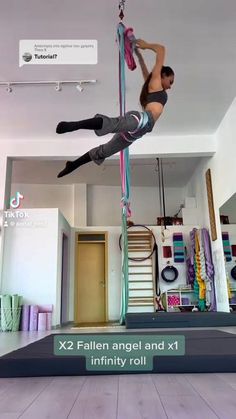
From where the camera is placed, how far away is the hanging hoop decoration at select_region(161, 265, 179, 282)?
9.15m

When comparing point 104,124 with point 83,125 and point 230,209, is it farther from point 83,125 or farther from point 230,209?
point 230,209

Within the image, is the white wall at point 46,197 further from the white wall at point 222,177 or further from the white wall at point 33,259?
the white wall at point 222,177

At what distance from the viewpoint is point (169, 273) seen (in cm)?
925

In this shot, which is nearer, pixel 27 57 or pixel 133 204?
pixel 27 57

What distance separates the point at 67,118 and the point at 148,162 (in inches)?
119

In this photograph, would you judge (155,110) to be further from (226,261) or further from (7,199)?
(226,261)

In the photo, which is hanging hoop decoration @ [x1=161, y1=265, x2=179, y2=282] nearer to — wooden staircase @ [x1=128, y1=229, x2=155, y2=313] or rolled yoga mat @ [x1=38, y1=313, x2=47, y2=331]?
wooden staircase @ [x1=128, y1=229, x2=155, y2=313]

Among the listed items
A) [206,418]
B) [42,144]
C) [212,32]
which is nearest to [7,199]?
[42,144]

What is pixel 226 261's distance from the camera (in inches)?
326

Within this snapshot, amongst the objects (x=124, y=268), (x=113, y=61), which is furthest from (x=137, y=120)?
(x=124, y=268)

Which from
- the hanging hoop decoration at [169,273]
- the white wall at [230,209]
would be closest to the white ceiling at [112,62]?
the white wall at [230,209]

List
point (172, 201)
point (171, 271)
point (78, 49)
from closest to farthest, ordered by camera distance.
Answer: point (78, 49) < point (171, 271) < point (172, 201)
